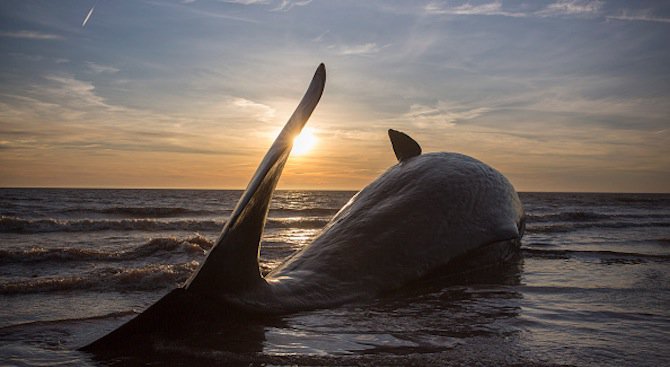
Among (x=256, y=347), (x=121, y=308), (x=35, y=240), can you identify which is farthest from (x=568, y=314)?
(x=35, y=240)

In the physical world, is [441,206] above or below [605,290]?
above

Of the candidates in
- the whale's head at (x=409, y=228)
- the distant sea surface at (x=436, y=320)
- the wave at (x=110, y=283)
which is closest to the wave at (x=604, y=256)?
the distant sea surface at (x=436, y=320)

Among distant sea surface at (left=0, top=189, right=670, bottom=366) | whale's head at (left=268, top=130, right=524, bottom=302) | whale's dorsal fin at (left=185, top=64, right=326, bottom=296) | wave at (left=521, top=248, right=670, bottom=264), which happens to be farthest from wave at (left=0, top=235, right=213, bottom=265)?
whale's dorsal fin at (left=185, top=64, right=326, bottom=296)

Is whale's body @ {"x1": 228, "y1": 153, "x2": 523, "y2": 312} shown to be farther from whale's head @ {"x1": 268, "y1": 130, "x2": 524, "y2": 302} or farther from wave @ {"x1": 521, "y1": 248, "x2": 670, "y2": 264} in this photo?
wave @ {"x1": 521, "y1": 248, "x2": 670, "y2": 264}

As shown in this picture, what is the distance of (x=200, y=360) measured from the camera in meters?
2.53

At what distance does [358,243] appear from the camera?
3.96 meters

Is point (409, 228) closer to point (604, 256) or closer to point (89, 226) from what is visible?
point (604, 256)

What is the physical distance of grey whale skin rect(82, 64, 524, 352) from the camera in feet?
8.38

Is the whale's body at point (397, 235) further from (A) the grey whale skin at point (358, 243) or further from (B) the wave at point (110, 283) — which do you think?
(B) the wave at point (110, 283)

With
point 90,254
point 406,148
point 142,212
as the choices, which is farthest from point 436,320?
point 142,212

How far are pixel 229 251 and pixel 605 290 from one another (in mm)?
3919

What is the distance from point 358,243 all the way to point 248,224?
1496 mm

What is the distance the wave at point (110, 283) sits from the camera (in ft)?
17.7

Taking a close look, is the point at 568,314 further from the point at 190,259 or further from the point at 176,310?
the point at 190,259
